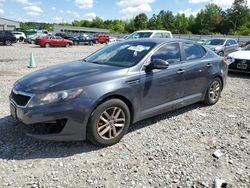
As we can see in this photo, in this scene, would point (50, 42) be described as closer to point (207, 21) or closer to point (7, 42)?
point (7, 42)

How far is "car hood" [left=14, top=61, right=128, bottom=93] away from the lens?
3.64m

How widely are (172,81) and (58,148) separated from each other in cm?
227

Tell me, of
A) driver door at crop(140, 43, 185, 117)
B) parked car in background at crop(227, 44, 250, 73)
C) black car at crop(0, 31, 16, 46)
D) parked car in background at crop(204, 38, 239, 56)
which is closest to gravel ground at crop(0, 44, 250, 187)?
driver door at crop(140, 43, 185, 117)

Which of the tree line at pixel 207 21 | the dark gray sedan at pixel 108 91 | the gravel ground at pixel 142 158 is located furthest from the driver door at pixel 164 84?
the tree line at pixel 207 21

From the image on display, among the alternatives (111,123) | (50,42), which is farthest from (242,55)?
(50,42)

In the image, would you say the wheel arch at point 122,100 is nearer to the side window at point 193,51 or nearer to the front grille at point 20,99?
the front grille at point 20,99

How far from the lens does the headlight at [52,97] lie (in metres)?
3.47

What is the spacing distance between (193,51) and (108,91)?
101 inches

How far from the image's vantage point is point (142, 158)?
365 centimetres

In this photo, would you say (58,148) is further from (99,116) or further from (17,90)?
(17,90)

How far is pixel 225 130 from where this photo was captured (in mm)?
4719

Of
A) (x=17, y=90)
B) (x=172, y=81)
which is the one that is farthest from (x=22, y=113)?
(x=172, y=81)

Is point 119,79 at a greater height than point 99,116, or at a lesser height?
greater

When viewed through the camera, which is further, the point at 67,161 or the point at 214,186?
the point at 67,161
